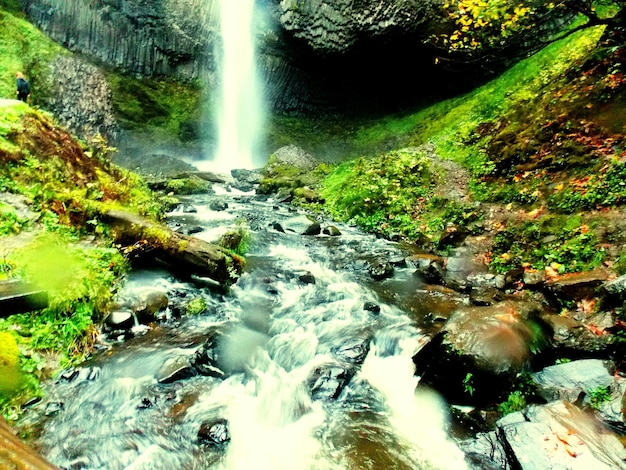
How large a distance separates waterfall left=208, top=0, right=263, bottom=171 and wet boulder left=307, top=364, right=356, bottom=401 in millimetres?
19318

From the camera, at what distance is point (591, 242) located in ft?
18.1

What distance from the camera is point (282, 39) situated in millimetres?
21250

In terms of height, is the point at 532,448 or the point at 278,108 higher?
the point at 278,108

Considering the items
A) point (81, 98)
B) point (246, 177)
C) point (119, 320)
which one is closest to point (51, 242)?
point (119, 320)

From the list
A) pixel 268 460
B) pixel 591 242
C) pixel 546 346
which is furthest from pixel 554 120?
pixel 268 460

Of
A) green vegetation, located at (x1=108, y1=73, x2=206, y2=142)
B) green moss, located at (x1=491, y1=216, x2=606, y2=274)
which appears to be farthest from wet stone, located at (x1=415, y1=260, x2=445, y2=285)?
green vegetation, located at (x1=108, y1=73, x2=206, y2=142)

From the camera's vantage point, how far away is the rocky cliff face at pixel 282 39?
18.3 meters

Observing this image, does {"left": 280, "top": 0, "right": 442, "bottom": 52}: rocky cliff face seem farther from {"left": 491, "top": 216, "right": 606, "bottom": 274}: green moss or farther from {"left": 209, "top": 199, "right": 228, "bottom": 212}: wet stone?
{"left": 491, "top": 216, "right": 606, "bottom": 274}: green moss

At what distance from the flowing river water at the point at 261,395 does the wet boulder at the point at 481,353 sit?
0.26m

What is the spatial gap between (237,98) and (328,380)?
Result: 22.4 metres

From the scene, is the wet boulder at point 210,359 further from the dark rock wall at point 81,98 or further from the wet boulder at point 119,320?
the dark rock wall at point 81,98

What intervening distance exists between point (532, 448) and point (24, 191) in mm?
6864

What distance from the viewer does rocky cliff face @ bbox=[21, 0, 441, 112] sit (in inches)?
720

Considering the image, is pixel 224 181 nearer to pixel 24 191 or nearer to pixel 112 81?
pixel 112 81
